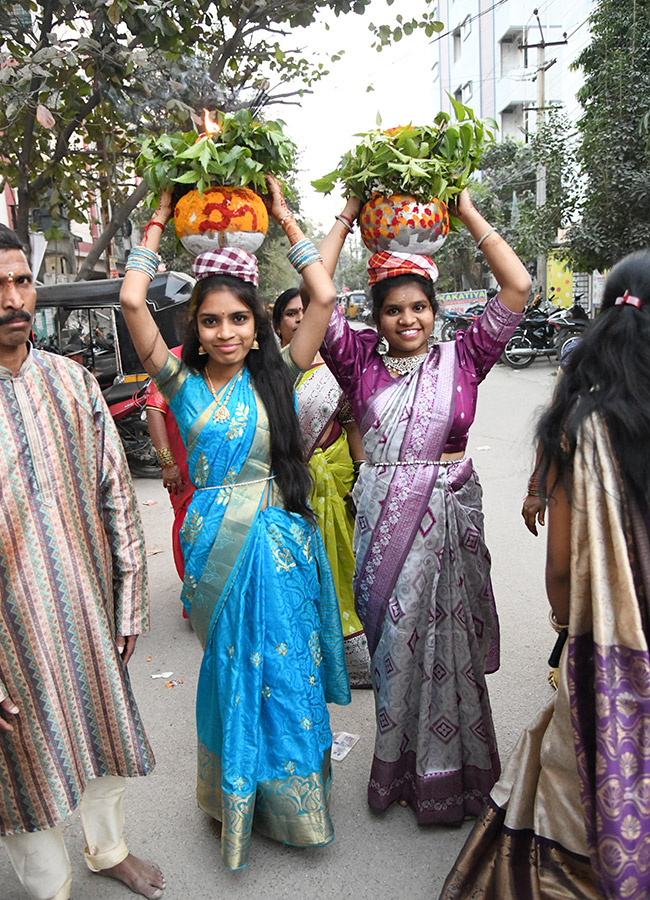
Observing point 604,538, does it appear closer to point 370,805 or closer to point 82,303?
point 370,805

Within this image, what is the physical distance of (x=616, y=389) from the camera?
1.41m

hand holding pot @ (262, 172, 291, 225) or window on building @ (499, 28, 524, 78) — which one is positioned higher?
window on building @ (499, 28, 524, 78)

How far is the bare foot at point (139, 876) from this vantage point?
84.4 inches

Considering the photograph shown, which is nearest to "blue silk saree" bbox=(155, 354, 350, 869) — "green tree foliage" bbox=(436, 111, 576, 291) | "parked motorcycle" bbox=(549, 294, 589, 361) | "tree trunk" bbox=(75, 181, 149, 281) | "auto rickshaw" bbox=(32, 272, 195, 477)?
"tree trunk" bbox=(75, 181, 149, 281)

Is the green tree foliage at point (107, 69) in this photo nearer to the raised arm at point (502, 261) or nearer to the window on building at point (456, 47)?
the raised arm at point (502, 261)

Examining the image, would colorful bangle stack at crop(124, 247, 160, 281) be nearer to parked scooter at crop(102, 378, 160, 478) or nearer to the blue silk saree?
the blue silk saree

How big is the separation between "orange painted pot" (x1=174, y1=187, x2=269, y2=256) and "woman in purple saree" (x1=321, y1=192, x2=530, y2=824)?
0.42 metres

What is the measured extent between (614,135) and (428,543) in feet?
33.0

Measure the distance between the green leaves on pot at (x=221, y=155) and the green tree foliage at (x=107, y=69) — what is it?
1.89 metres

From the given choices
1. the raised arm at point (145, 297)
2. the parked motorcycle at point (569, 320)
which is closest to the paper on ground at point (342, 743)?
the raised arm at point (145, 297)

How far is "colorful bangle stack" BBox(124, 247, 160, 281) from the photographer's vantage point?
2184 mm

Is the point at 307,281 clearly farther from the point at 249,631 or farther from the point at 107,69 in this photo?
the point at 107,69

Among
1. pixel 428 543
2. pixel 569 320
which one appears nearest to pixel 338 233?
pixel 428 543

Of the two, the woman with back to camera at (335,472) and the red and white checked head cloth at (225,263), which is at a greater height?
the red and white checked head cloth at (225,263)
